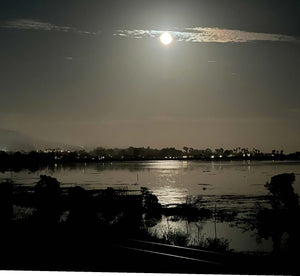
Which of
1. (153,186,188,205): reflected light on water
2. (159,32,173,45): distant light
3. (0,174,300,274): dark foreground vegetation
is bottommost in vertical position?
(153,186,188,205): reflected light on water

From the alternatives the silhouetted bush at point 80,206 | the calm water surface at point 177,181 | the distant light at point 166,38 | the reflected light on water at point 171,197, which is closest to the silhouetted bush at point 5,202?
the silhouetted bush at point 80,206

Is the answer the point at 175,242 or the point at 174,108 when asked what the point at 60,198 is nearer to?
the point at 174,108

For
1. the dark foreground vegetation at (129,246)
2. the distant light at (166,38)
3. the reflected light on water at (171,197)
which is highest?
the distant light at (166,38)

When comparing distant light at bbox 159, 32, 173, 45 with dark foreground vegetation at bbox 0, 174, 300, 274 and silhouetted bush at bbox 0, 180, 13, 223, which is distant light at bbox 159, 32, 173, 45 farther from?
silhouetted bush at bbox 0, 180, 13, 223

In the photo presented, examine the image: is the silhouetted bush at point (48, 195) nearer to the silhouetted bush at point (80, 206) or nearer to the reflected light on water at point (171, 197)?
the silhouetted bush at point (80, 206)

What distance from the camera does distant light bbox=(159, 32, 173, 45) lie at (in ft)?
17.7

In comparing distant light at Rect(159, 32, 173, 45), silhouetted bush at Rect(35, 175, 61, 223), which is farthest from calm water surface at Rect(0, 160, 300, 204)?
distant light at Rect(159, 32, 173, 45)

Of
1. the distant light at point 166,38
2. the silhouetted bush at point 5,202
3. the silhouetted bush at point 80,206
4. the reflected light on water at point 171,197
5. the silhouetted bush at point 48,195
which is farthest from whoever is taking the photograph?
the reflected light on water at point 171,197

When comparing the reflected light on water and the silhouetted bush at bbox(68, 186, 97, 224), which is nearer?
the silhouetted bush at bbox(68, 186, 97, 224)

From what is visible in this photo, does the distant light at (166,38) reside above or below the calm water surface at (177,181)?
above

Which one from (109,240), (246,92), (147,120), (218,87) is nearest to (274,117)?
(246,92)

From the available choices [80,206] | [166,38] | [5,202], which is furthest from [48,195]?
[166,38]

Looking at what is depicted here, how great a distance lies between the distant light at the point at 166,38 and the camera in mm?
5384

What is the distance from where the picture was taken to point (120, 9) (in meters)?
5.36
